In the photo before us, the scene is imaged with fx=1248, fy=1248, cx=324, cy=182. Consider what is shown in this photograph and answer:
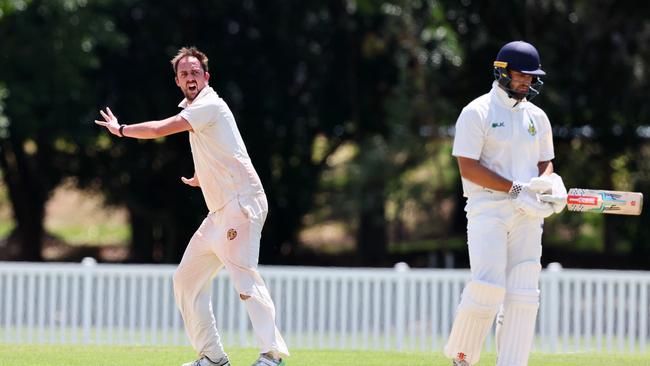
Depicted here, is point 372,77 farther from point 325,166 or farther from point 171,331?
point 171,331

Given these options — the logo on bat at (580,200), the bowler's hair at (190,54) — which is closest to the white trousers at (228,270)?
the bowler's hair at (190,54)

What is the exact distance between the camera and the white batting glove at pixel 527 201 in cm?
744

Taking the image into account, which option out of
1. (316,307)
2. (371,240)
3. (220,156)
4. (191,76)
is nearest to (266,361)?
(220,156)

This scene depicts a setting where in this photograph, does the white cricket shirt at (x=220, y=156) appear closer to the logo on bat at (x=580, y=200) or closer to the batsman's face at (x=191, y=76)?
the batsman's face at (x=191, y=76)

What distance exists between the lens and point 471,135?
756cm

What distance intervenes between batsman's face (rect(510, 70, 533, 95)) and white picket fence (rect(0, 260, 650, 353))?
580 centimetres

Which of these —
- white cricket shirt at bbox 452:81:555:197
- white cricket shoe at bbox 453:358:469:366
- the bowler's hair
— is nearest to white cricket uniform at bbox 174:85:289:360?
the bowler's hair

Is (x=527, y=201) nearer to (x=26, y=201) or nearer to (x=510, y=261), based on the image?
(x=510, y=261)

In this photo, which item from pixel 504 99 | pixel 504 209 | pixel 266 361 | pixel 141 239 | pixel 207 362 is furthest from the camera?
pixel 141 239

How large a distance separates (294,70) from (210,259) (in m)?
16.3

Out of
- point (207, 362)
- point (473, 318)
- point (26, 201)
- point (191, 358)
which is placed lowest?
point (191, 358)

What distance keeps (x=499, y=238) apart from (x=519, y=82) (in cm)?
96

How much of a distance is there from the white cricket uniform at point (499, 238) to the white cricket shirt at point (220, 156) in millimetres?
1380

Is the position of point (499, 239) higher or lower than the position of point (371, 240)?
higher
